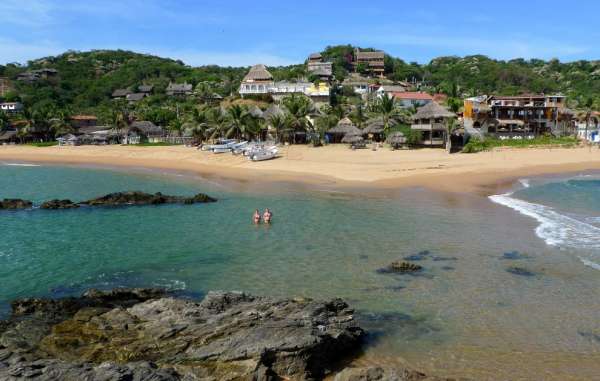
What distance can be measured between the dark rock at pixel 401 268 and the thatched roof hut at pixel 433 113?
41070 millimetres

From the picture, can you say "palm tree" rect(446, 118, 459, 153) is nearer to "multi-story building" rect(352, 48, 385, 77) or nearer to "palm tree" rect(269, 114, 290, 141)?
"palm tree" rect(269, 114, 290, 141)

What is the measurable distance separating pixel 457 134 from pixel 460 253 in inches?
1561

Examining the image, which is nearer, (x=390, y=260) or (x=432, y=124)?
(x=390, y=260)

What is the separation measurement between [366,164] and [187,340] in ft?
123

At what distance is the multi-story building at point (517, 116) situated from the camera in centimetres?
6538

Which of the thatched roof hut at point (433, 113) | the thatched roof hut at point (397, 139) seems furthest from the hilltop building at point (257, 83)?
the thatched roof hut at point (397, 139)

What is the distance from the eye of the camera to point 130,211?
31.6 metres

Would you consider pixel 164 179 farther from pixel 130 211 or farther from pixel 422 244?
pixel 422 244

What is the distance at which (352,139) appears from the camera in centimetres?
6025

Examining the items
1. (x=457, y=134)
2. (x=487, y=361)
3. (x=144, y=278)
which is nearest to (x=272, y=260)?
(x=144, y=278)

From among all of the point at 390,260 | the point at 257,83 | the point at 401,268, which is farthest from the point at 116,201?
the point at 257,83

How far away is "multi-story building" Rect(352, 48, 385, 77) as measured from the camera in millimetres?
131125

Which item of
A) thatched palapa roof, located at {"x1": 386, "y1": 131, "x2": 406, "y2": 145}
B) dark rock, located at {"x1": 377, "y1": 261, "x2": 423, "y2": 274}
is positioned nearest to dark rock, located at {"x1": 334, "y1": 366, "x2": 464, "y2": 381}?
dark rock, located at {"x1": 377, "y1": 261, "x2": 423, "y2": 274}

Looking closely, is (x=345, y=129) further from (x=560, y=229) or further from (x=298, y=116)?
(x=560, y=229)
